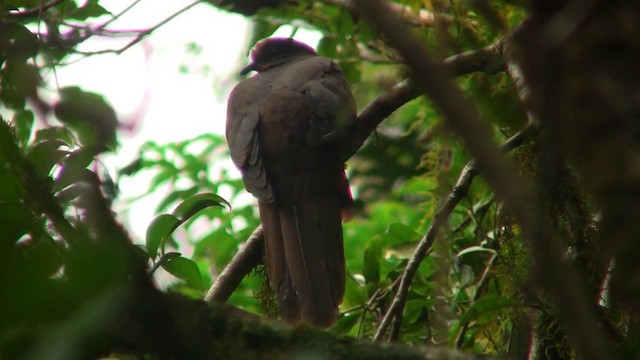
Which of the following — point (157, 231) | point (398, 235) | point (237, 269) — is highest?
point (157, 231)

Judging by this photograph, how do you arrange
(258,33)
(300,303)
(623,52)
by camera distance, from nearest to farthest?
(623,52), (300,303), (258,33)

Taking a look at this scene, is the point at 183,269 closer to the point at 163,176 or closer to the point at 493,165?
the point at 493,165

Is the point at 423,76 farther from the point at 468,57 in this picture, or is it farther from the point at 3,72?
the point at 468,57

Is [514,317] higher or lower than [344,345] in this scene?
lower

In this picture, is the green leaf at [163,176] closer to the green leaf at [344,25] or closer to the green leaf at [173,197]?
the green leaf at [173,197]

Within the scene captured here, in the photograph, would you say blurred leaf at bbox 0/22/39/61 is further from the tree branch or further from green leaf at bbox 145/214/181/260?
the tree branch

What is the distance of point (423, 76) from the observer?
41.8 inches

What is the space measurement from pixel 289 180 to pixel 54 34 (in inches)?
57.5

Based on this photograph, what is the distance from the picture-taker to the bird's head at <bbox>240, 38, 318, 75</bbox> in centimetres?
576

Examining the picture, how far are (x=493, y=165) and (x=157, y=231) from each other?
1.78 meters

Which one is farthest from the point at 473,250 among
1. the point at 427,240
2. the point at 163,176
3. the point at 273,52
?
the point at 273,52

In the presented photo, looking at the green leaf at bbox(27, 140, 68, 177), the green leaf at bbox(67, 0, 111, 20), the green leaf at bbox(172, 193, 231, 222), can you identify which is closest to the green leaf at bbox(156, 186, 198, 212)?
the green leaf at bbox(67, 0, 111, 20)

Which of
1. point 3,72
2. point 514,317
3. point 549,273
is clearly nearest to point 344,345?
point 549,273

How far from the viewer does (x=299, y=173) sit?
14.4 ft
